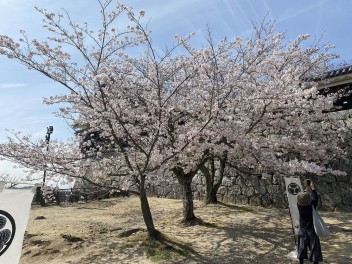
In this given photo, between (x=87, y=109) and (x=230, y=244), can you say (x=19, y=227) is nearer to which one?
(x=87, y=109)

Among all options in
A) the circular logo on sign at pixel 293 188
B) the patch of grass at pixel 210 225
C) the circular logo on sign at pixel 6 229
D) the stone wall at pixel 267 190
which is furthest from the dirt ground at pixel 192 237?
the circular logo on sign at pixel 6 229

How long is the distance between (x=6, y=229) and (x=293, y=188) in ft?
19.2

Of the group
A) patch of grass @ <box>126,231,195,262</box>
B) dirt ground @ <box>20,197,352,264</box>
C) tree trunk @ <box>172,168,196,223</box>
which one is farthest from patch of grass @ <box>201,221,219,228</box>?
patch of grass @ <box>126,231,195,262</box>

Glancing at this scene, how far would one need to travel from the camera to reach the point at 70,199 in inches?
778

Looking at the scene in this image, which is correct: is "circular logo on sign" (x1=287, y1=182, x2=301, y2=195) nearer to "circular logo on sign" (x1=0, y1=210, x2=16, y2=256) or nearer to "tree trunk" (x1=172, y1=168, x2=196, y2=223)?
"tree trunk" (x1=172, y1=168, x2=196, y2=223)

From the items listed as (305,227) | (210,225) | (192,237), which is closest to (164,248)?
(192,237)

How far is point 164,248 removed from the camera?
7875 millimetres

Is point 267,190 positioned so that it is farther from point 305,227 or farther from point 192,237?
point 305,227

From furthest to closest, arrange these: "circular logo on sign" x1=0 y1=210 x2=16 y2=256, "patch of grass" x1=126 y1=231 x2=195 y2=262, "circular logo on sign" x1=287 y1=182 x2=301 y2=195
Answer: "patch of grass" x1=126 y1=231 x2=195 y2=262, "circular logo on sign" x1=287 y1=182 x2=301 y2=195, "circular logo on sign" x1=0 y1=210 x2=16 y2=256

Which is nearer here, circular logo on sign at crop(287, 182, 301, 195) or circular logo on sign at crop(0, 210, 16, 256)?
circular logo on sign at crop(0, 210, 16, 256)

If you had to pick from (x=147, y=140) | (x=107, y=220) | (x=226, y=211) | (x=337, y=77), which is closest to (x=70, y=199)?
(x=107, y=220)

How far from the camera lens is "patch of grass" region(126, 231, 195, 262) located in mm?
7488

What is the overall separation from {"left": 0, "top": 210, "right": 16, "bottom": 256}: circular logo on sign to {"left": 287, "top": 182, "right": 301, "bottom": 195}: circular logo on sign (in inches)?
222

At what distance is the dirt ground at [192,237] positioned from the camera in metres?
7.55
